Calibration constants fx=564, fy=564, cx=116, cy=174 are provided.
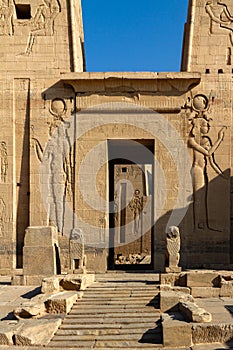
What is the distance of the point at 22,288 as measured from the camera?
1269cm

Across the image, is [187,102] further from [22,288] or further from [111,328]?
[111,328]

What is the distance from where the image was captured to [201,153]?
16.6 meters

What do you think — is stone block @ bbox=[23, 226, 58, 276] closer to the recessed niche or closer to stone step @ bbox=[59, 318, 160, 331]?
stone step @ bbox=[59, 318, 160, 331]

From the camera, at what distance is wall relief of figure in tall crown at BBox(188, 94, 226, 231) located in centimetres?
1653

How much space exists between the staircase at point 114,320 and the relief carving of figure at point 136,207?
15.8 meters

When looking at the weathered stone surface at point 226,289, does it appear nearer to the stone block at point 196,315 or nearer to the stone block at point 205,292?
the stone block at point 205,292

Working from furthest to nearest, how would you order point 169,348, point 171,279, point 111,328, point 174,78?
point 174,78, point 171,279, point 111,328, point 169,348

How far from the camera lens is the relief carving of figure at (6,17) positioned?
17266mm

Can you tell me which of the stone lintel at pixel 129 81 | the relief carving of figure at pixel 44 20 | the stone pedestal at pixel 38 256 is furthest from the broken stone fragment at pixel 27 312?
the relief carving of figure at pixel 44 20

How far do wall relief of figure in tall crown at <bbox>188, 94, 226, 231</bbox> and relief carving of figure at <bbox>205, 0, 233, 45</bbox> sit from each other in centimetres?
228

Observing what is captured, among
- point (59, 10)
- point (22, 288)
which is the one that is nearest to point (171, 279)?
point (22, 288)

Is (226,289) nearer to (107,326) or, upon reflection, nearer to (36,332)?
(107,326)

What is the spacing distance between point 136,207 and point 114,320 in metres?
19.9

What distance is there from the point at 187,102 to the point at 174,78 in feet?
2.78
